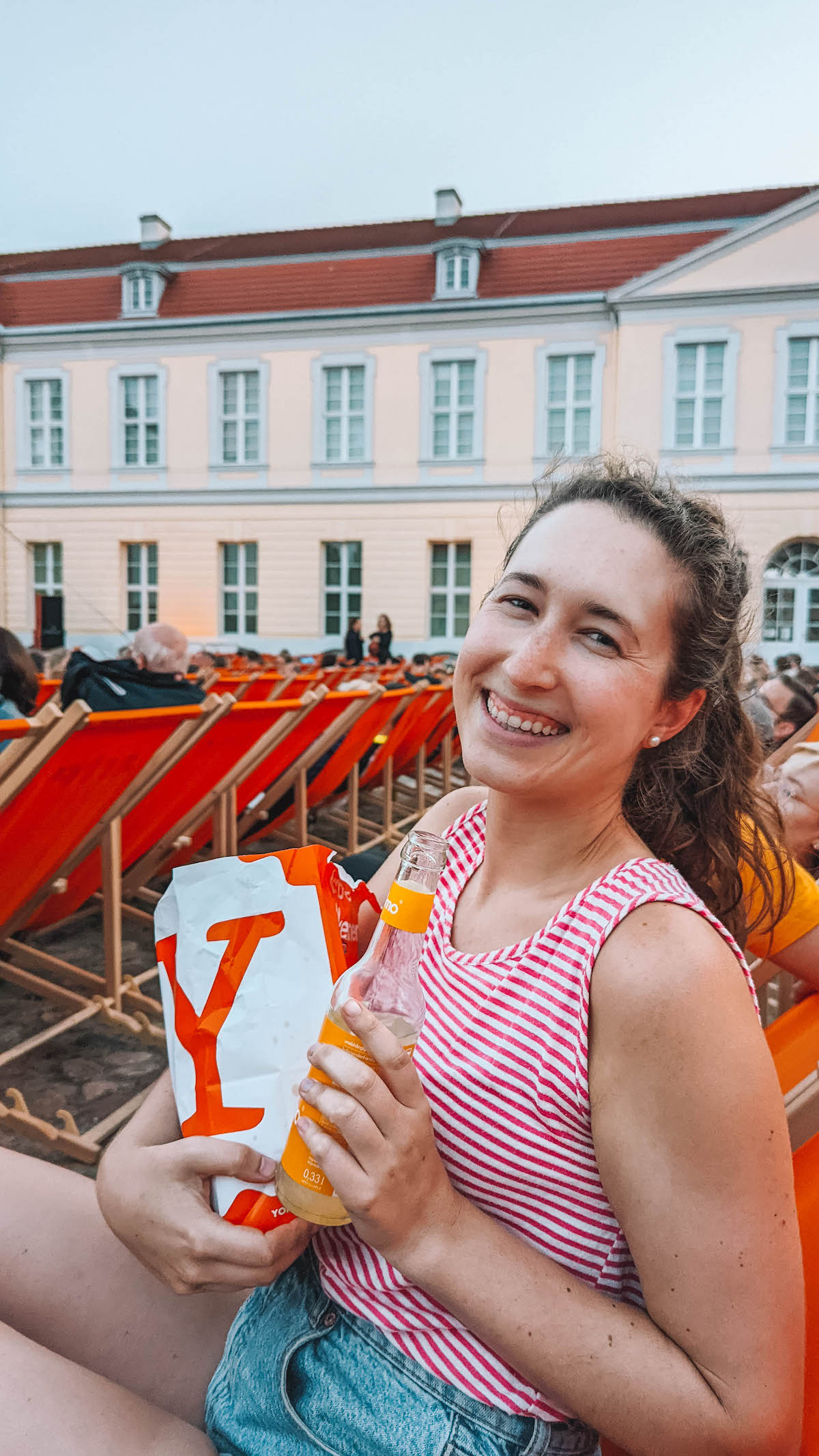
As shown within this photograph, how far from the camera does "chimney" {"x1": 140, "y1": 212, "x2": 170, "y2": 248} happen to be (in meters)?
22.2

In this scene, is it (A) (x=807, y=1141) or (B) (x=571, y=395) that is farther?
(B) (x=571, y=395)

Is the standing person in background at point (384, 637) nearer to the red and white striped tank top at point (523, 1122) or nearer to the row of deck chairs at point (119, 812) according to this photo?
the row of deck chairs at point (119, 812)

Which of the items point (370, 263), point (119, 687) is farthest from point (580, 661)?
point (370, 263)

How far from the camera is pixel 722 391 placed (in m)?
17.1

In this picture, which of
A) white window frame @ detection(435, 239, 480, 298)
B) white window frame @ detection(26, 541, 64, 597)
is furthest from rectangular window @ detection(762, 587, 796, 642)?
white window frame @ detection(26, 541, 64, 597)

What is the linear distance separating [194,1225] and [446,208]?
24.0 metres

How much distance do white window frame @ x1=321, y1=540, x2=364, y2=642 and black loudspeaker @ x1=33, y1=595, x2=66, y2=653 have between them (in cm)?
531

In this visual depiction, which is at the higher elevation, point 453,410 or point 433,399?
point 433,399

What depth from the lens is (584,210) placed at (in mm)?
20438

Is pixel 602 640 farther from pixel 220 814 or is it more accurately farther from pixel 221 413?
pixel 221 413

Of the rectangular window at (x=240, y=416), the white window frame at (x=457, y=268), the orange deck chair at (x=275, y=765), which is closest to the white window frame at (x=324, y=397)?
the rectangular window at (x=240, y=416)

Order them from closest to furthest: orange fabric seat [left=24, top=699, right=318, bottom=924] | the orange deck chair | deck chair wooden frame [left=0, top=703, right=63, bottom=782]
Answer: deck chair wooden frame [left=0, top=703, right=63, bottom=782] → orange fabric seat [left=24, top=699, right=318, bottom=924] → the orange deck chair

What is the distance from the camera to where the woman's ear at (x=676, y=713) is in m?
0.96

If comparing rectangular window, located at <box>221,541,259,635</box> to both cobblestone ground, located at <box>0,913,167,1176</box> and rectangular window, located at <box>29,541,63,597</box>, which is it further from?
cobblestone ground, located at <box>0,913,167,1176</box>
